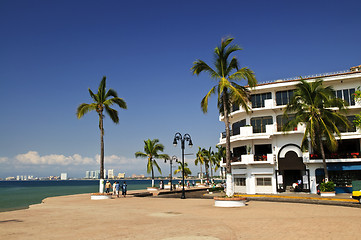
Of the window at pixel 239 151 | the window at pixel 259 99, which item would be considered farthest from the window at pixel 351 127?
the window at pixel 239 151

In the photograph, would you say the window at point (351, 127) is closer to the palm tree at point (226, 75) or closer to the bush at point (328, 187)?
the bush at point (328, 187)

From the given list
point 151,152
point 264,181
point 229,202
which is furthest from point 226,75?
point 151,152

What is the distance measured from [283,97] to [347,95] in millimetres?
7129

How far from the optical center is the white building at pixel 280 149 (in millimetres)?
35844

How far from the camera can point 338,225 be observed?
12875 millimetres

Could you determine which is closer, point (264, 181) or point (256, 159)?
point (256, 159)

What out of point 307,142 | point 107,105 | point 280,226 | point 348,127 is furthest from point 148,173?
point 280,226

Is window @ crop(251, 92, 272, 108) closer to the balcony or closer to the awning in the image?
the balcony

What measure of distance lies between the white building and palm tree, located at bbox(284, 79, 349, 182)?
2199 millimetres

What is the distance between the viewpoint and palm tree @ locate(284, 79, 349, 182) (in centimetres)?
3344

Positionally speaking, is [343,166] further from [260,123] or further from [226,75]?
[226,75]

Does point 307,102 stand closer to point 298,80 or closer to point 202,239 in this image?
point 298,80

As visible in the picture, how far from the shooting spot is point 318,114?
1339 inches

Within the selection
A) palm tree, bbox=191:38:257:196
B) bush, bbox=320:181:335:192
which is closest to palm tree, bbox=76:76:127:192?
palm tree, bbox=191:38:257:196
